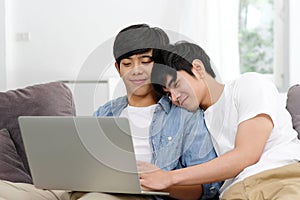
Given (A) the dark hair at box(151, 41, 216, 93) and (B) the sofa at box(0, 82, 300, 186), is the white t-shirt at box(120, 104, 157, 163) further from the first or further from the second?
(B) the sofa at box(0, 82, 300, 186)

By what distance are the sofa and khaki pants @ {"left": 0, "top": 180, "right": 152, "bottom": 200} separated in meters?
0.29

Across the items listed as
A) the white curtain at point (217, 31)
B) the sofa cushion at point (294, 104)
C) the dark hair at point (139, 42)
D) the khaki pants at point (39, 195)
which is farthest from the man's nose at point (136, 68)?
the white curtain at point (217, 31)

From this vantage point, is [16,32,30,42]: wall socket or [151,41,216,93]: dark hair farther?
[16,32,30,42]: wall socket

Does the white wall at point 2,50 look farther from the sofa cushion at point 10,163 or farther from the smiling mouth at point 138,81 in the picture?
the smiling mouth at point 138,81

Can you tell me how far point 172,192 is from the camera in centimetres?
176

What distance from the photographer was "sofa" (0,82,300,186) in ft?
6.92

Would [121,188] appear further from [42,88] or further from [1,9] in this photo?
[1,9]

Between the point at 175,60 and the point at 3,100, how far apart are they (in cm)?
80

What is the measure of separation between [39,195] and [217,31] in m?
1.90

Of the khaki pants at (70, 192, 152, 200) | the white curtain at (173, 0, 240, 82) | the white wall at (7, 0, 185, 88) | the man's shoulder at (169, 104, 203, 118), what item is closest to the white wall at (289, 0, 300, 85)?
the white curtain at (173, 0, 240, 82)

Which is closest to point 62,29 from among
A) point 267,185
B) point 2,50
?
point 2,50

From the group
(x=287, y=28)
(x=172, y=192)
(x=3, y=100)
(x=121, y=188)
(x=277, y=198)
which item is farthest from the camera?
(x=287, y=28)

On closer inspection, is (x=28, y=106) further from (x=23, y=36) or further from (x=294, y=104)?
(x=23, y=36)

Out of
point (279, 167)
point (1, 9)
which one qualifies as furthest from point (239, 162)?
point (1, 9)
